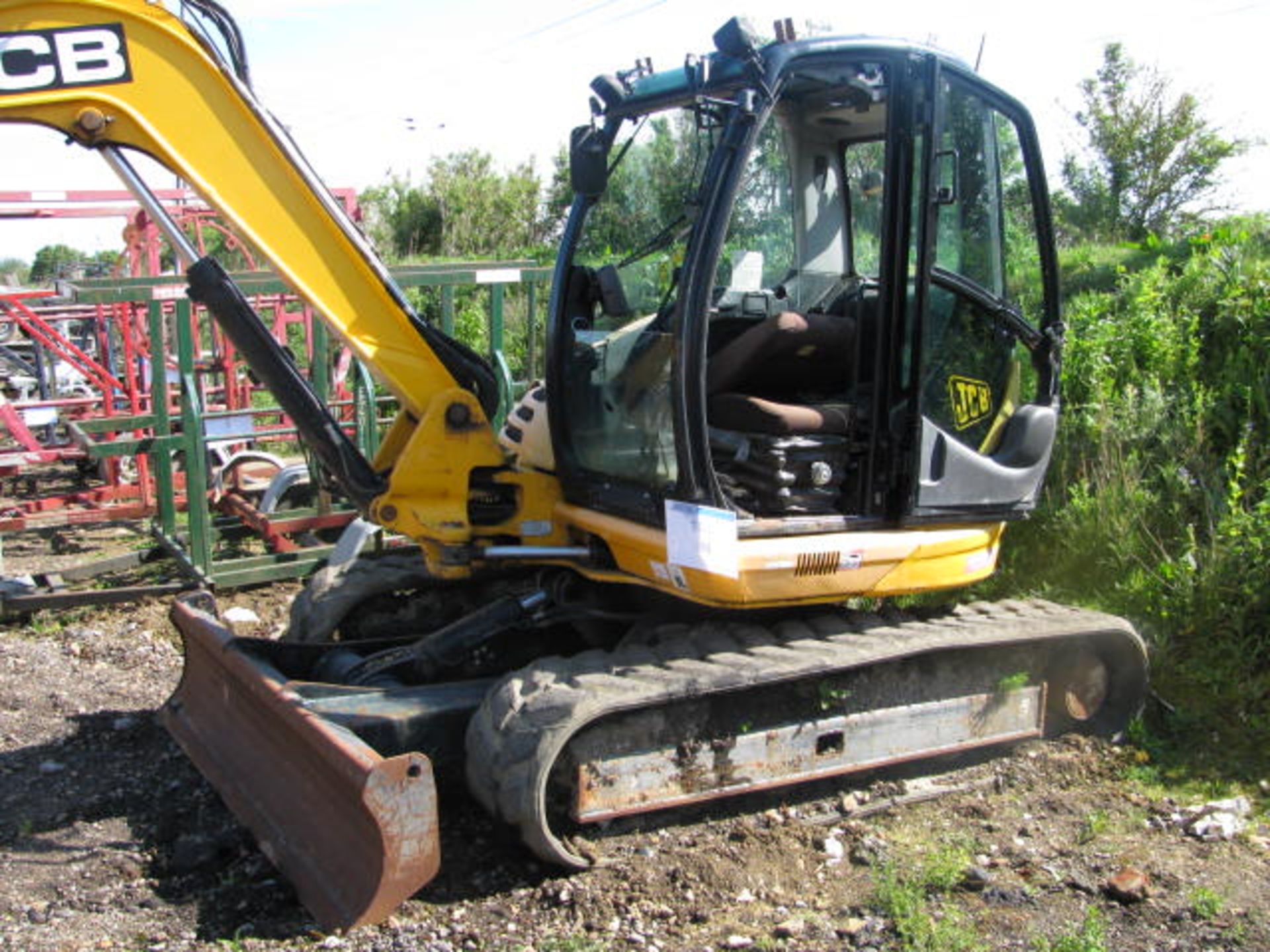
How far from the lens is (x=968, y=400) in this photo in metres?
4.47

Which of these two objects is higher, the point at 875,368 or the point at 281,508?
the point at 875,368

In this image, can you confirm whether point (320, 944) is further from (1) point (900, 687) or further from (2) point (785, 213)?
(2) point (785, 213)

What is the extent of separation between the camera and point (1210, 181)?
17594 millimetres

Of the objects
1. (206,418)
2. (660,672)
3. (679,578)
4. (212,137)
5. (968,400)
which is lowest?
(660,672)

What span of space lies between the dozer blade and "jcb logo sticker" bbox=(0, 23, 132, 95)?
1.98m

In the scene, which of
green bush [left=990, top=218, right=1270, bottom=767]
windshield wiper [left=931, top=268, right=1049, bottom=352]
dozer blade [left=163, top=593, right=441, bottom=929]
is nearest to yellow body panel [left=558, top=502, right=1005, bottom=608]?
windshield wiper [left=931, top=268, right=1049, bottom=352]

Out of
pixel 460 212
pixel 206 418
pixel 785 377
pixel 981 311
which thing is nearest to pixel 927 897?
pixel 785 377

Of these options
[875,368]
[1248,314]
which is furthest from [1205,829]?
[1248,314]

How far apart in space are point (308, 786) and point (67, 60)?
241cm

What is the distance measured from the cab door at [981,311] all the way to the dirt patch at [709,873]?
1.12m

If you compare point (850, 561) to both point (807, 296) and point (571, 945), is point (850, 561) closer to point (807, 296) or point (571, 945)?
point (807, 296)

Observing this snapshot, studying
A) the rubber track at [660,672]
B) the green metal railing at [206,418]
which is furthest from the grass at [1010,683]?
the green metal railing at [206,418]

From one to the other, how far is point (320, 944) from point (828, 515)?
6.76 ft

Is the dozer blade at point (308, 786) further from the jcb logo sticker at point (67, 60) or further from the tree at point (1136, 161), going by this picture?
the tree at point (1136, 161)
